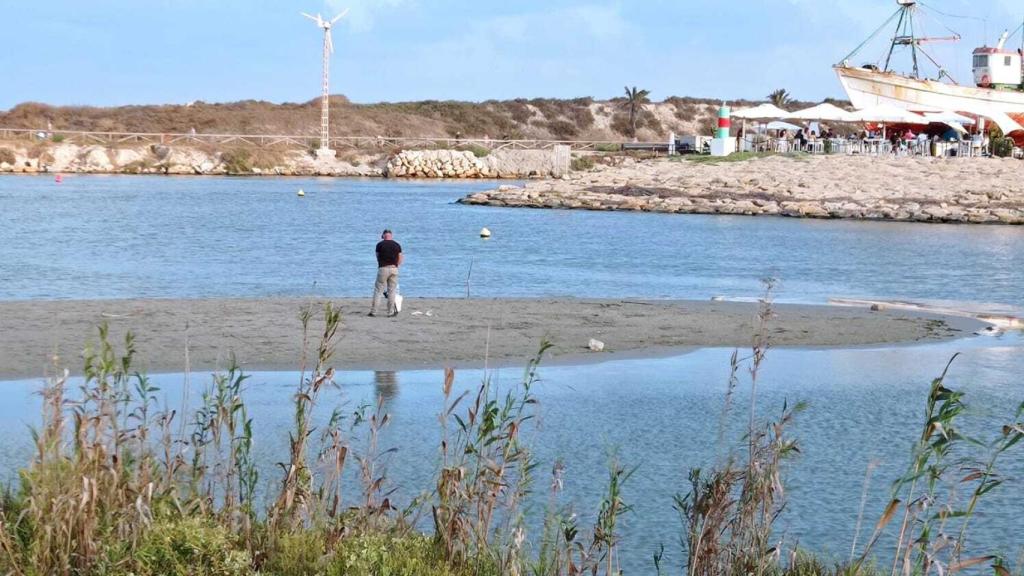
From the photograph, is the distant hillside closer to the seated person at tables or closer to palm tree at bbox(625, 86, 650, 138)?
palm tree at bbox(625, 86, 650, 138)

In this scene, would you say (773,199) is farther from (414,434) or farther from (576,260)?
(414,434)

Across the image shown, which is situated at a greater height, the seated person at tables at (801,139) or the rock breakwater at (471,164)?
the seated person at tables at (801,139)

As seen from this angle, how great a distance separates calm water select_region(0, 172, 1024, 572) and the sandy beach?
856 mm

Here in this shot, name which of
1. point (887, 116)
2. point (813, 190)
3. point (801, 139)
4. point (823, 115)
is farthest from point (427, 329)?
point (801, 139)

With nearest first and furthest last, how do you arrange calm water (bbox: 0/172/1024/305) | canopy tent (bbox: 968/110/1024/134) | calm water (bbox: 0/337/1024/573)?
calm water (bbox: 0/337/1024/573) < calm water (bbox: 0/172/1024/305) < canopy tent (bbox: 968/110/1024/134)

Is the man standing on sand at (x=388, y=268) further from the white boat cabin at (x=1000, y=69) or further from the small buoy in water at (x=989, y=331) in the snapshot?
the white boat cabin at (x=1000, y=69)

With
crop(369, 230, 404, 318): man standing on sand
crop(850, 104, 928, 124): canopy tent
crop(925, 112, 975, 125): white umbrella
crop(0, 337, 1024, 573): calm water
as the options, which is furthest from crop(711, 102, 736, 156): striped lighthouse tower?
crop(0, 337, 1024, 573): calm water

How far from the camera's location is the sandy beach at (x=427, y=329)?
15906 mm

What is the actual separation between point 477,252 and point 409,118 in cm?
10006

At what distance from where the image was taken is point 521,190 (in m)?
62.9

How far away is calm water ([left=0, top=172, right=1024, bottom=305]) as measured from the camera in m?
26.6

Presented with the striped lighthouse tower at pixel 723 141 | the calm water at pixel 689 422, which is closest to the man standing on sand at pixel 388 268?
the calm water at pixel 689 422

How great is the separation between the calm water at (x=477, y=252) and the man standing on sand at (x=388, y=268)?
331 cm

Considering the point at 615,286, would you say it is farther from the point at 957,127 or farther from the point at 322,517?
the point at 957,127
